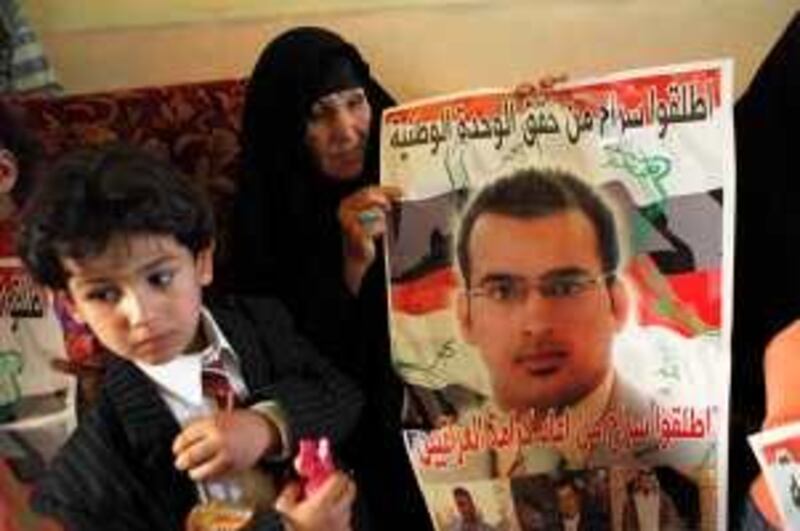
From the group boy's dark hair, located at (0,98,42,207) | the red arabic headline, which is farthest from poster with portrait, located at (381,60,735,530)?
boy's dark hair, located at (0,98,42,207)

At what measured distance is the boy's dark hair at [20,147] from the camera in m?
1.33

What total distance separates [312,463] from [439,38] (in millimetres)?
684

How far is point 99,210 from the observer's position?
40.7 inches

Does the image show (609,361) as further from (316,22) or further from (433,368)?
(316,22)

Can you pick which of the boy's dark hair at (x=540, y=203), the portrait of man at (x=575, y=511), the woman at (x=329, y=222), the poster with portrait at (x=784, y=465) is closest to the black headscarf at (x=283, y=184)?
the woman at (x=329, y=222)

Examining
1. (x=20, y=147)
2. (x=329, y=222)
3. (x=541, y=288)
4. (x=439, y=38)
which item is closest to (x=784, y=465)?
(x=541, y=288)

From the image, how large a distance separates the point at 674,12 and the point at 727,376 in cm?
52

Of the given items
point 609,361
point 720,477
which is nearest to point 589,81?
point 609,361

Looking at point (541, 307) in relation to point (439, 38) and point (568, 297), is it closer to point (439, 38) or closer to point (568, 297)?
point (568, 297)

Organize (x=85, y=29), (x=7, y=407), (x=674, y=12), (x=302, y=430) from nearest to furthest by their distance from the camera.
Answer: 1. (x=302, y=430)
2. (x=7, y=407)
3. (x=674, y=12)
4. (x=85, y=29)

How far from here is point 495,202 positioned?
49.4 inches

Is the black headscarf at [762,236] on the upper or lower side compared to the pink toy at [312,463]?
upper

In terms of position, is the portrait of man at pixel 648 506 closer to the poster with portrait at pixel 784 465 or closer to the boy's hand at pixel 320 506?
the poster with portrait at pixel 784 465

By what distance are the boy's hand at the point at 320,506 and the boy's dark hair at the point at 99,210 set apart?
0.84 ft
